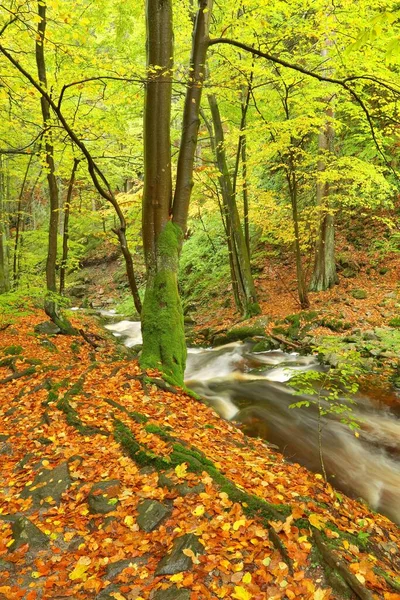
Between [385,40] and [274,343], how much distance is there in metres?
8.30

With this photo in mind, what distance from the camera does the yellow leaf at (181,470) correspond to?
3770 mm

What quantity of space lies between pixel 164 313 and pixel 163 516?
12.5 feet

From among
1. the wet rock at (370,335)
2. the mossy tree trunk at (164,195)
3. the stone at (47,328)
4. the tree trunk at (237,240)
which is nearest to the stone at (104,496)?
the mossy tree trunk at (164,195)

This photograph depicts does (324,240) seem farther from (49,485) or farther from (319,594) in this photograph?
(319,594)

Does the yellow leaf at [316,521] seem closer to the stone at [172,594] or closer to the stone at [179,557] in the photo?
the stone at [179,557]

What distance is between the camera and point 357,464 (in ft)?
19.2

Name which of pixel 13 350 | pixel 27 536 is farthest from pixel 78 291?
pixel 27 536

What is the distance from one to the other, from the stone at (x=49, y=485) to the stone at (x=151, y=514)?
89cm

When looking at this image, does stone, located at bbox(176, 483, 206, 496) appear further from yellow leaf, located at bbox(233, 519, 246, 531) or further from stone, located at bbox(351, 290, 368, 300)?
stone, located at bbox(351, 290, 368, 300)

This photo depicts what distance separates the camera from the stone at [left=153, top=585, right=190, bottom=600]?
257 centimetres

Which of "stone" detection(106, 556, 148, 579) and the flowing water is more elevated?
"stone" detection(106, 556, 148, 579)

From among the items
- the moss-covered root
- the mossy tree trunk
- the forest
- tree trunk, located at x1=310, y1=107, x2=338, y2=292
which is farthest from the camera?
tree trunk, located at x1=310, y1=107, x2=338, y2=292

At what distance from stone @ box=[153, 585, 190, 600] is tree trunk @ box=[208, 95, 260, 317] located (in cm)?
1193

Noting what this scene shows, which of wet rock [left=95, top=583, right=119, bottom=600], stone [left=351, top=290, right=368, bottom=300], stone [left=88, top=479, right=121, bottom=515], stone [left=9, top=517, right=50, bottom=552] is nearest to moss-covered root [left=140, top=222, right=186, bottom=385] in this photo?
stone [left=88, top=479, right=121, bottom=515]
